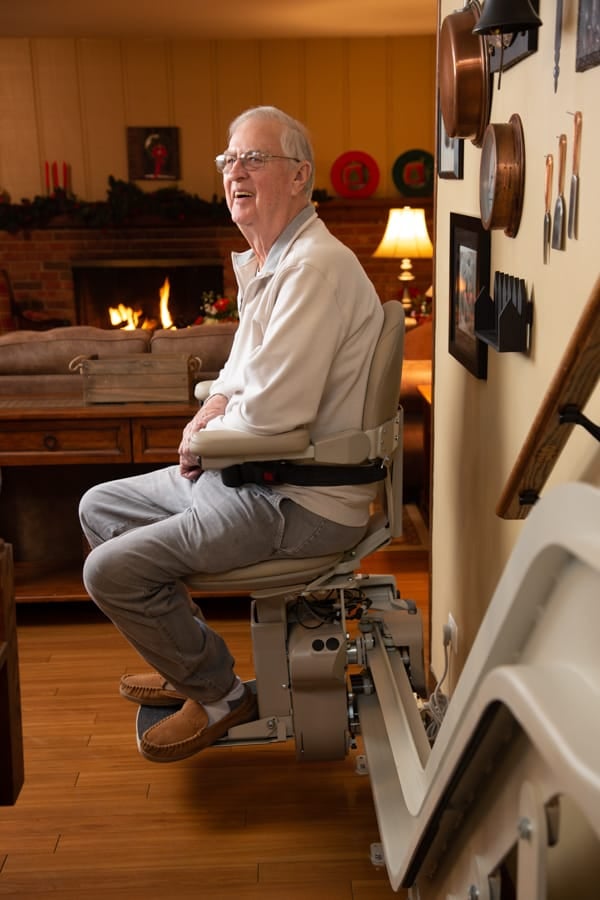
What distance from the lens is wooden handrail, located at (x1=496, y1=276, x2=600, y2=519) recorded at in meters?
1.10

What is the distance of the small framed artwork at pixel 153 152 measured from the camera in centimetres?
788

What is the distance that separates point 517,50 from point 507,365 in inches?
23.1

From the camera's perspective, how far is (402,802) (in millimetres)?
2004

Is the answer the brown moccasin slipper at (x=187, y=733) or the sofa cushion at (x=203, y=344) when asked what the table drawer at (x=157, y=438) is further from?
the brown moccasin slipper at (x=187, y=733)

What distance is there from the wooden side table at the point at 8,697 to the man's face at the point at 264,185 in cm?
95

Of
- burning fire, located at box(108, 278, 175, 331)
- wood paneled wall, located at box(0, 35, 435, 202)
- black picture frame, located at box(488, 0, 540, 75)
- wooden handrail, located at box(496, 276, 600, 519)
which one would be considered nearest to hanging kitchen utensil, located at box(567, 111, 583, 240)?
black picture frame, located at box(488, 0, 540, 75)

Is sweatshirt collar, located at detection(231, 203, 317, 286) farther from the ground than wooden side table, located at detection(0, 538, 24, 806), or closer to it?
farther from the ground

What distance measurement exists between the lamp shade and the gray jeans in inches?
182

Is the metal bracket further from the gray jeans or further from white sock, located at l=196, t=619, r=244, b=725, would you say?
white sock, located at l=196, t=619, r=244, b=725

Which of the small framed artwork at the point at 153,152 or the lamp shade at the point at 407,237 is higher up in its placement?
the small framed artwork at the point at 153,152

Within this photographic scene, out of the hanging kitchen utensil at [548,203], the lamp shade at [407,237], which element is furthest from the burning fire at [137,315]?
the hanging kitchen utensil at [548,203]

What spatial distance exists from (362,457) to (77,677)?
4.59 feet

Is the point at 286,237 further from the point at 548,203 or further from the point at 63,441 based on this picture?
the point at 63,441

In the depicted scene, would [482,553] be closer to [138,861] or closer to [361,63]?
[138,861]
